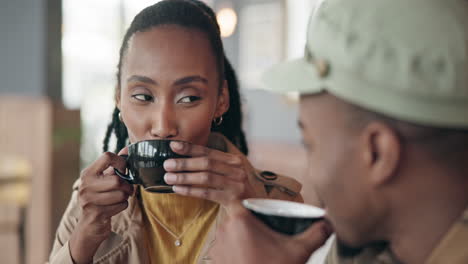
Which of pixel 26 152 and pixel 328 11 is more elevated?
pixel 328 11

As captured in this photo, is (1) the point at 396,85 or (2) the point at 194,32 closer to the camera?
(1) the point at 396,85

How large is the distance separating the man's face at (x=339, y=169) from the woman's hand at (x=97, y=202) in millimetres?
350

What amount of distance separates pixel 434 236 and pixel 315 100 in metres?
0.22

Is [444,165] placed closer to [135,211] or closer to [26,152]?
[135,211]

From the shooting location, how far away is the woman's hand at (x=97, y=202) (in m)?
0.84

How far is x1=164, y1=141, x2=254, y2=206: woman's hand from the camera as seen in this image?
0.79 meters

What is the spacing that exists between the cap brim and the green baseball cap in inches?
0.8

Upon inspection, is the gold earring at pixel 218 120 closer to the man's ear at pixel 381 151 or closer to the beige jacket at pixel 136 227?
the beige jacket at pixel 136 227

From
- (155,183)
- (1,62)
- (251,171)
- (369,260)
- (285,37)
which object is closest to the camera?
(369,260)

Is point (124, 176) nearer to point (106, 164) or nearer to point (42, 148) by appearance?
point (106, 164)

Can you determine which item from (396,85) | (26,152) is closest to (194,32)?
(396,85)

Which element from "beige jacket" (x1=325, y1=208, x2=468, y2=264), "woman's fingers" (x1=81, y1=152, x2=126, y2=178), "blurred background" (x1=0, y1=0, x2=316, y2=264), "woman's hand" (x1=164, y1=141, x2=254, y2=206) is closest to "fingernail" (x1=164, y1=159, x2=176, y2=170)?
"woman's hand" (x1=164, y1=141, x2=254, y2=206)

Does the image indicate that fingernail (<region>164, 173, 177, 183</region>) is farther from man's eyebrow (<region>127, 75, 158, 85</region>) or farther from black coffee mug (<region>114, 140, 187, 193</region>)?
man's eyebrow (<region>127, 75, 158, 85</region>)

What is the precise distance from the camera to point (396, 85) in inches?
22.2
